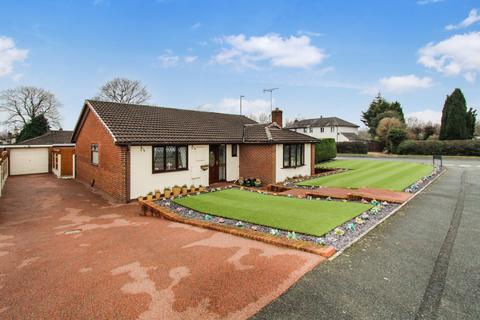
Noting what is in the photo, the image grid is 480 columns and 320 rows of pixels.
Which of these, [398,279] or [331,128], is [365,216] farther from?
[331,128]

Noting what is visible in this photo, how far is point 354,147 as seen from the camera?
44688 millimetres

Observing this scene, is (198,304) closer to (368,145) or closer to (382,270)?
(382,270)

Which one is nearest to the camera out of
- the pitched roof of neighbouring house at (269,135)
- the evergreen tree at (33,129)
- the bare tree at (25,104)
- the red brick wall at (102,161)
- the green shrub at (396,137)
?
the red brick wall at (102,161)

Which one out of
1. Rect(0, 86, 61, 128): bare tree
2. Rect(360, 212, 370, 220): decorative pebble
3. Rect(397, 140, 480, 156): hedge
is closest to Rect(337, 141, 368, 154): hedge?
Rect(397, 140, 480, 156): hedge

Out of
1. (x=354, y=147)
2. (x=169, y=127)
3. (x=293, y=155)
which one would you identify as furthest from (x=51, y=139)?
(x=354, y=147)

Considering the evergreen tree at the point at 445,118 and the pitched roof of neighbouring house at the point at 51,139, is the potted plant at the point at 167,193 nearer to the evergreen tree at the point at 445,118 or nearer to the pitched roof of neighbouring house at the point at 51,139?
the pitched roof of neighbouring house at the point at 51,139

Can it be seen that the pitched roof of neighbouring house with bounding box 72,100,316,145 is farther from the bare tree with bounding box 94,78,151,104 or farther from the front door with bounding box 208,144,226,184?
the bare tree with bounding box 94,78,151,104

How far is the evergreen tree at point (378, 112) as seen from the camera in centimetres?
5838

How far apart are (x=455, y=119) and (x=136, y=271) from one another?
51.2 m

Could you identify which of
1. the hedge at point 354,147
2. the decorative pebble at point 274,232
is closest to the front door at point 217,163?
the decorative pebble at point 274,232

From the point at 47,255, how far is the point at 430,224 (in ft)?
33.7

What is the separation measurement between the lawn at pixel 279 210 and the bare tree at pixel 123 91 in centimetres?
4421

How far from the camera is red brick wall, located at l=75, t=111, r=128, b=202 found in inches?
496

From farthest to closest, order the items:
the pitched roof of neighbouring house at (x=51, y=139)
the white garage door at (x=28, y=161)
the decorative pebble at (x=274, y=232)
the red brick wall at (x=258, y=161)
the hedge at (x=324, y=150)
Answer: the pitched roof of neighbouring house at (x=51, y=139) → the hedge at (x=324, y=150) → the white garage door at (x=28, y=161) → the red brick wall at (x=258, y=161) → the decorative pebble at (x=274, y=232)
